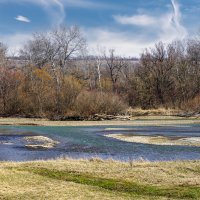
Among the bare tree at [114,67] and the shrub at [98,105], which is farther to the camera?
the bare tree at [114,67]

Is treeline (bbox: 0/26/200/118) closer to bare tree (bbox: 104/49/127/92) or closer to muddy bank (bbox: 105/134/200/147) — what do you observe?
bare tree (bbox: 104/49/127/92)

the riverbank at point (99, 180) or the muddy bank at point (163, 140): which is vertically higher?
the riverbank at point (99, 180)

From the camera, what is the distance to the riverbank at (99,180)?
15016 mm

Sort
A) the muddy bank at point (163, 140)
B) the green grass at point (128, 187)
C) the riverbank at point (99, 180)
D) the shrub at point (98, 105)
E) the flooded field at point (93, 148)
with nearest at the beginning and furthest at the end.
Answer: the riverbank at point (99, 180)
the green grass at point (128, 187)
the flooded field at point (93, 148)
the muddy bank at point (163, 140)
the shrub at point (98, 105)

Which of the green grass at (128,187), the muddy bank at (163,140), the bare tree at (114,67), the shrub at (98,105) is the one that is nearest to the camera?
the green grass at (128,187)

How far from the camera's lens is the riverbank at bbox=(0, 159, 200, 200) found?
15.0 meters

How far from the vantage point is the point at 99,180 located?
17.9m

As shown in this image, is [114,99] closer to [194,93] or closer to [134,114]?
[134,114]

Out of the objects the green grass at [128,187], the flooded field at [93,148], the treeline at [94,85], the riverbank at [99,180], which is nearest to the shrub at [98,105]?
the treeline at [94,85]

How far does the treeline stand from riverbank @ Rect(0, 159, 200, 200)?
4766 centimetres

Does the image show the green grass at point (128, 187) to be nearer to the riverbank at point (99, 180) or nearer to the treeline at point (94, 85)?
the riverbank at point (99, 180)

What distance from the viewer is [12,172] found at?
19.1 m

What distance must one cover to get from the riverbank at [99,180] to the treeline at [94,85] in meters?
47.7

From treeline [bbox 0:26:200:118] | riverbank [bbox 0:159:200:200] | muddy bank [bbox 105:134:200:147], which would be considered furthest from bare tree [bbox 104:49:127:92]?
riverbank [bbox 0:159:200:200]
